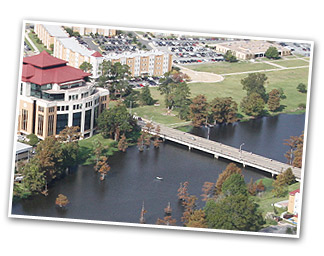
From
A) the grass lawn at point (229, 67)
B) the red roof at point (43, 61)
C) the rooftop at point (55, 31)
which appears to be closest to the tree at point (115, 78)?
the rooftop at point (55, 31)

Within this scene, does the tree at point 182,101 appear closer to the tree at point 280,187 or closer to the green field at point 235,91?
the green field at point 235,91

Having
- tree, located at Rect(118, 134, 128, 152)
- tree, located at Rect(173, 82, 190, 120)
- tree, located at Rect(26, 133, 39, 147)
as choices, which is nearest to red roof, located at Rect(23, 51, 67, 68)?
tree, located at Rect(26, 133, 39, 147)

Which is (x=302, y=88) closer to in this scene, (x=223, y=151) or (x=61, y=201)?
(x=223, y=151)

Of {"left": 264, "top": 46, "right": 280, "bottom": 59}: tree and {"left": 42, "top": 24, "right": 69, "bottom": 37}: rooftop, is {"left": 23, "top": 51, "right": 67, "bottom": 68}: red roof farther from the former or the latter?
{"left": 264, "top": 46, "right": 280, "bottom": 59}: tree

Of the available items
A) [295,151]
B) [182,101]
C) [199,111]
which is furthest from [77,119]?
[295,151]

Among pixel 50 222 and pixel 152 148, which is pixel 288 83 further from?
pixel 50 222
